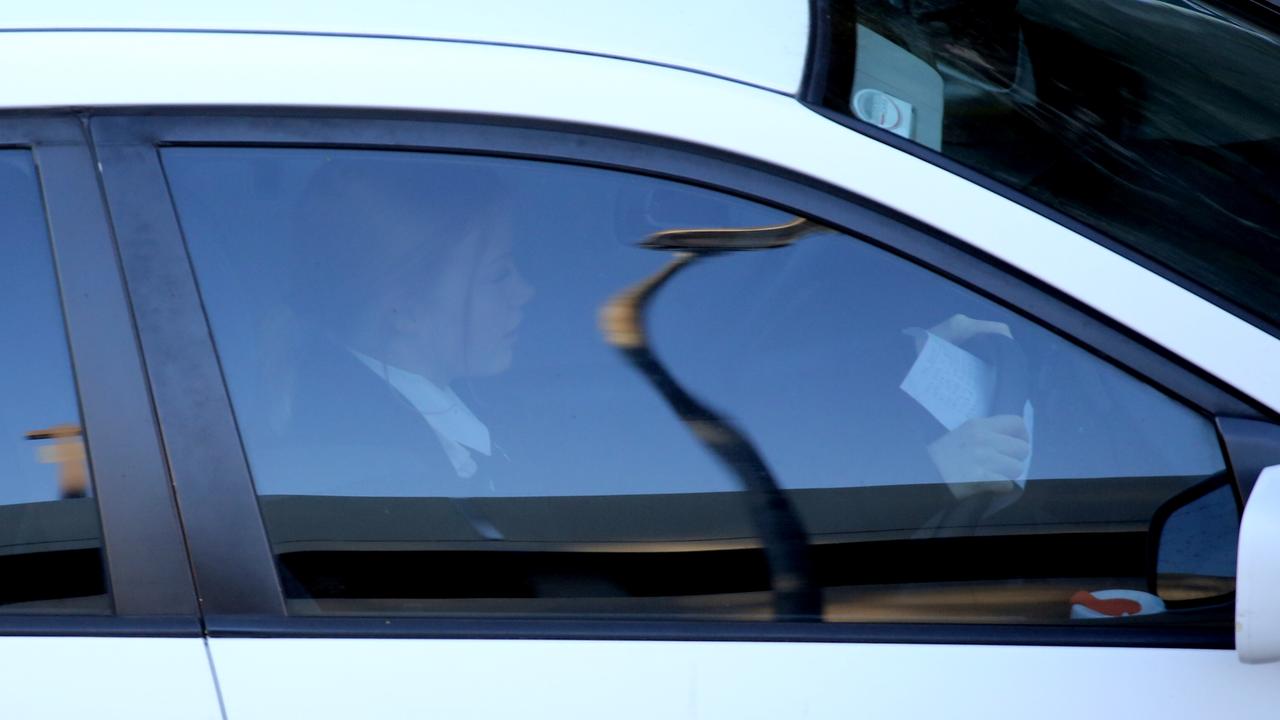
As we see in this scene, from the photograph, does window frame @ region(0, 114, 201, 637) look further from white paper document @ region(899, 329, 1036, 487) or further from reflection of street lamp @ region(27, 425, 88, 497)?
white paper document @ region(899, 329, 1036, 487)

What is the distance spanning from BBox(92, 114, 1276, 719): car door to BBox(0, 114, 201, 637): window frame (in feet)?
0.08

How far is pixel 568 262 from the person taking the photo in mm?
1362

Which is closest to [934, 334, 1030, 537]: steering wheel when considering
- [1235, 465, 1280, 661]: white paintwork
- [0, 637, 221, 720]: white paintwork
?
[1235, 465, 1280, 661]: white paintwork

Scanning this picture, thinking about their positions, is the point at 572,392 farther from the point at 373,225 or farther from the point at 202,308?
the point at 202,308

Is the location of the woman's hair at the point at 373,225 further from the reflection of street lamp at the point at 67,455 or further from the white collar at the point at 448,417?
the reflection of street lamp at the point at 67,455

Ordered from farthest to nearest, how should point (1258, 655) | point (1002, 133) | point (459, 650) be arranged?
point (1002, 133) < point (459, 650) < point (1258, 655)

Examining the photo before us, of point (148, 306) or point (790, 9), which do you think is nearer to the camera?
point (148, 306)

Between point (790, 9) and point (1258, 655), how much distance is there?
3.11 feet

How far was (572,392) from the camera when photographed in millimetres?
1349

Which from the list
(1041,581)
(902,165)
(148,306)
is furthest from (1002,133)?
(148,306)

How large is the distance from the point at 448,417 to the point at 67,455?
422 millimetres

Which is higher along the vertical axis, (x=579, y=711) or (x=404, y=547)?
(x=404, y=547)

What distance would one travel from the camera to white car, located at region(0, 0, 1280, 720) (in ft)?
4.12

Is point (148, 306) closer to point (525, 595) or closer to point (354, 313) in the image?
point (354, 313)
